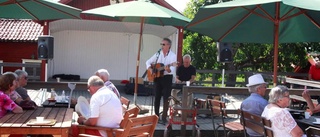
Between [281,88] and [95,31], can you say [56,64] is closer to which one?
[95,31]

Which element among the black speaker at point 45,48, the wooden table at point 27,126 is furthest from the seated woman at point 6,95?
the black speaker at point 45,48

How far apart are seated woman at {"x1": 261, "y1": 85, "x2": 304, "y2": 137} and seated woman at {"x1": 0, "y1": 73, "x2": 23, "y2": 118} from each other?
101 inches

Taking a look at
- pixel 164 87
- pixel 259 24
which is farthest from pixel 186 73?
pixel 259 24

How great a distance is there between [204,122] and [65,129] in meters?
4.92

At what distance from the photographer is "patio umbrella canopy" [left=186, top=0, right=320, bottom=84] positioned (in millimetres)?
6660

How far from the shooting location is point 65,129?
413cm

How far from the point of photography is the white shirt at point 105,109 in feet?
15.8

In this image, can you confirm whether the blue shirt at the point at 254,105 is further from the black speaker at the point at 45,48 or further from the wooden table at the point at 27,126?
the black speaker at the point at 45,48

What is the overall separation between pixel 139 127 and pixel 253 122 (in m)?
1.21

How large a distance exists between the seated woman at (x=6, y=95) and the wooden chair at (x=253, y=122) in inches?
93.3

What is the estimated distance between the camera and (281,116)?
14.6 ft

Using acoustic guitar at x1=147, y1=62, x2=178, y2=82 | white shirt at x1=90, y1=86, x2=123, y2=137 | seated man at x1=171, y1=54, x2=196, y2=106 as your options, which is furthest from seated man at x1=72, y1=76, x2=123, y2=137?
seated man at x1=171, y1=54, x2=196, y2=106

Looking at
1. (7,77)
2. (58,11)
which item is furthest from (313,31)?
(7,77)

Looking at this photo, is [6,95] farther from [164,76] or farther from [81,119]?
[164,76]
